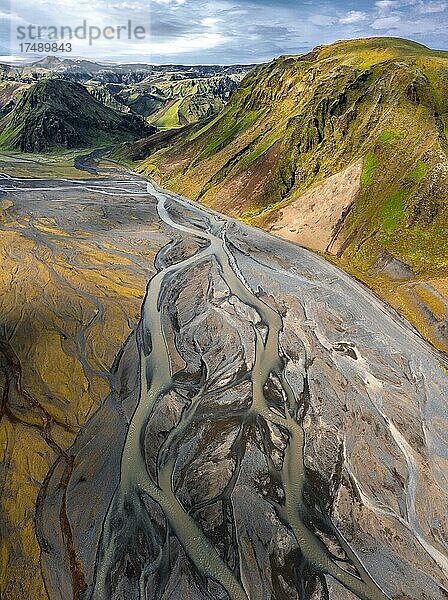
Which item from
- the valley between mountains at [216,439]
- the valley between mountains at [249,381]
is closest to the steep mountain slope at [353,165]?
the valley between mountains at [249,381]

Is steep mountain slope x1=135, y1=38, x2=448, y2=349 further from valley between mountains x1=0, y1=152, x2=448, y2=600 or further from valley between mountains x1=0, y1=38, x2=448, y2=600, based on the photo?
valley between mountains x1=0, y1=152, x2=448, y2=600

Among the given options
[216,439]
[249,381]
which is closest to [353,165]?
[249,381]

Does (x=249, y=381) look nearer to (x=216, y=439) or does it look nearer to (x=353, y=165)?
(x=216, y=439)

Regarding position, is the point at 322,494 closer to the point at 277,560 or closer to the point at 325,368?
the point at 277,560

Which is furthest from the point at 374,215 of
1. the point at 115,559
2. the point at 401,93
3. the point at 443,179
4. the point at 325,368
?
the point at 115,559

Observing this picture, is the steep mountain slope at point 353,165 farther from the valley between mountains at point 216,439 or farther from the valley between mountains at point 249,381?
the valley between mountains at point 216,439
